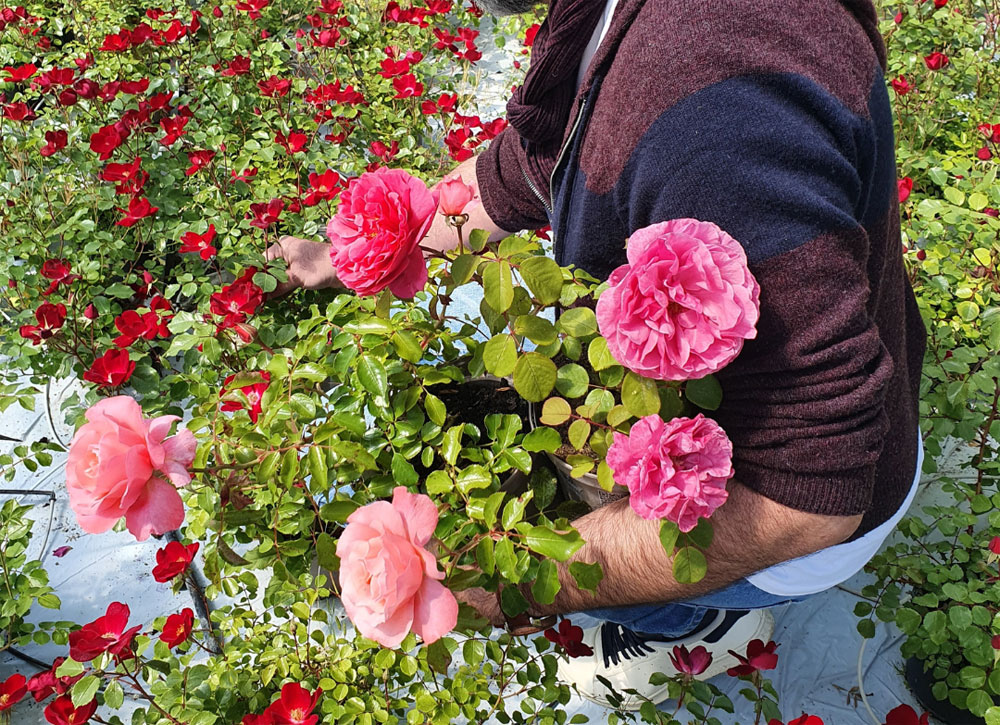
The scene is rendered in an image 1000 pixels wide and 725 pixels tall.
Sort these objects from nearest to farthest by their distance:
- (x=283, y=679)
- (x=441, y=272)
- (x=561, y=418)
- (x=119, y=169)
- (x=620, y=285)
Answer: (x=620, y=285) → (x=561, y=418) → (x=441, y=272) → (x=283, y=679) → (x=119, y=169)

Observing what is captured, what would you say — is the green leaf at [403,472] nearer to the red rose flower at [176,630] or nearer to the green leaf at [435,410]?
the green leaf at [435,410]

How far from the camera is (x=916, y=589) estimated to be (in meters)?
1.44

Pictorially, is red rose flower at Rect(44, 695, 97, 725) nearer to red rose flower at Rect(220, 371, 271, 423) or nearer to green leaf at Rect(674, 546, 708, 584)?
red rose flower at Rect(220, 371, 271, 423)

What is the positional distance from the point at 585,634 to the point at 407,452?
766 millimetres

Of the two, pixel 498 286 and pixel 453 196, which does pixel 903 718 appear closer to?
pixel 498 286

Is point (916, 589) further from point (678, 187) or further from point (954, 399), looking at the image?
point (678, 187)

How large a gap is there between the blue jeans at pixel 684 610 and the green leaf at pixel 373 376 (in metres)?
0.51

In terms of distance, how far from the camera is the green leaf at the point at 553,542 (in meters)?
0.79

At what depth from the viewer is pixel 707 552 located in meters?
0.98

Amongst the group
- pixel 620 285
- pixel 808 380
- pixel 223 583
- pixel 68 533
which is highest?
pixel 620 285

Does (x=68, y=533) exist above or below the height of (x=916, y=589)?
below

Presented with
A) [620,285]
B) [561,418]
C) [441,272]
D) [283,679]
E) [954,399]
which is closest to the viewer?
[620,285]

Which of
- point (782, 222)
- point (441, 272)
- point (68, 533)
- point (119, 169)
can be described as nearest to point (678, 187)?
point (782, 222)

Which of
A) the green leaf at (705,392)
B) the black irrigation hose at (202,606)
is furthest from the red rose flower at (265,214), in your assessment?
the green leaf at (705,392)
